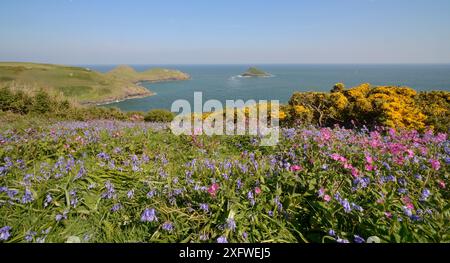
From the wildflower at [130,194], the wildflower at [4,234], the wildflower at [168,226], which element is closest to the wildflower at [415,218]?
the wildflower at [168,226]

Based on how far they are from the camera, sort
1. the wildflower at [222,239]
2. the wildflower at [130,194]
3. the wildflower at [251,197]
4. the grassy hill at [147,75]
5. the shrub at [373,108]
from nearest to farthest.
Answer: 1. the wildflower at [222,239]
2. the wildflower at [251,197]
3. the wildflower at [130,194]
4. the shrub at [373,108]
5. the grassy hill at [147,75]

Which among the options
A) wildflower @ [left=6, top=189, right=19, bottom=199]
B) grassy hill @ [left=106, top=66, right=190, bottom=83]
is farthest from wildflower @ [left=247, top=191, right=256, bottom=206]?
grassy hill @ [left=106, top=66, right=190, bottom=83]

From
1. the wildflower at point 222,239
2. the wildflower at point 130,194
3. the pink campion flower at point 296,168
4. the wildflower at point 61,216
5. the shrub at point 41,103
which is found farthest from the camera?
the shrub at point 41,103

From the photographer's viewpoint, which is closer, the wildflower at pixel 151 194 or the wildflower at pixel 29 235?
the wildflower at pixel 29 235

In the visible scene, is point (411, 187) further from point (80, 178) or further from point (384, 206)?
point (80, 178)

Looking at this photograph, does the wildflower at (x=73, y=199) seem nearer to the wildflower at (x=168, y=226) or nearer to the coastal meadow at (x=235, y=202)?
the coastal meadow at (x=235, y=202)

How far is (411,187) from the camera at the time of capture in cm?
270

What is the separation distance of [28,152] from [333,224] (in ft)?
15.2

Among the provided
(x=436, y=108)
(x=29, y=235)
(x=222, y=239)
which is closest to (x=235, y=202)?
(x=222, y=239)

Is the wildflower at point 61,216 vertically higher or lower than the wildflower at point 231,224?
lower

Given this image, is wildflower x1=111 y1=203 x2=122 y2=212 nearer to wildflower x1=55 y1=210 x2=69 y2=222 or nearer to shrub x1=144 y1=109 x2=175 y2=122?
wildflower x1=55 y1=210 x2=69 y2=222

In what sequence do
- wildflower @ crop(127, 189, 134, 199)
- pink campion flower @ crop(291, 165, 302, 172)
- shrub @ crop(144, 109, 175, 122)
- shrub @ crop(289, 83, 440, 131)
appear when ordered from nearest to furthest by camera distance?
wildflower @ crop(127, 189, 134, 199) < pink campion flower @ crop(291, 165, 302, 172) < shrub @ crop(289, 83, 440, 131) < shrub @ crop(144, 109, 175, 122)

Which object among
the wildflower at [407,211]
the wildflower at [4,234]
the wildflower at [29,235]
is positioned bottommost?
the wildflower at [29,235]

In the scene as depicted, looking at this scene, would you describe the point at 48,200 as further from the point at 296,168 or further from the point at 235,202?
the point at 296,168
